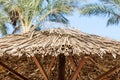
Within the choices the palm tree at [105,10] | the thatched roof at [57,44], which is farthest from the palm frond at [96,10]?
the thatched roof at [57,44]

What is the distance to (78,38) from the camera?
3.56 metres

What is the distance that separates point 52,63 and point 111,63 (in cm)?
87

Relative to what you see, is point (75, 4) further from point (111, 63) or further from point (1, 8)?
point (111, 63)

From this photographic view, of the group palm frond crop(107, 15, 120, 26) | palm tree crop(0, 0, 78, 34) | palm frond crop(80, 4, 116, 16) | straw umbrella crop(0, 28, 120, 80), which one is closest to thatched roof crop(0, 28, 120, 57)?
straw umbrella crop(0, 28, 120, 80)

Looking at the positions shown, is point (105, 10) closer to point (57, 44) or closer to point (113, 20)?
point (113, 20)

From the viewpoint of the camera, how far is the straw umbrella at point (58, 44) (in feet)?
10.6

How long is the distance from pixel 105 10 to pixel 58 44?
1239 centimetres

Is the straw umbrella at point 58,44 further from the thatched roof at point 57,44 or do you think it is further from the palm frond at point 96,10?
the palm frond at point 96,10

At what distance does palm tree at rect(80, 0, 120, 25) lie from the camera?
15.3m

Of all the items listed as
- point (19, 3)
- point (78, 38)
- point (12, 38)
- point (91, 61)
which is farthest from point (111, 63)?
point (19, 3)

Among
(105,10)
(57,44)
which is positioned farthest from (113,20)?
(57,44)

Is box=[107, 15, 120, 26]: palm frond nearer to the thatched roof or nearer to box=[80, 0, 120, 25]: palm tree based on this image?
box=[80, 0, 120, 25]: palm tree

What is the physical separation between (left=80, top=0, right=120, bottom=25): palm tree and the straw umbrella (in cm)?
1166

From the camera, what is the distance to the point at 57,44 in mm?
3260
